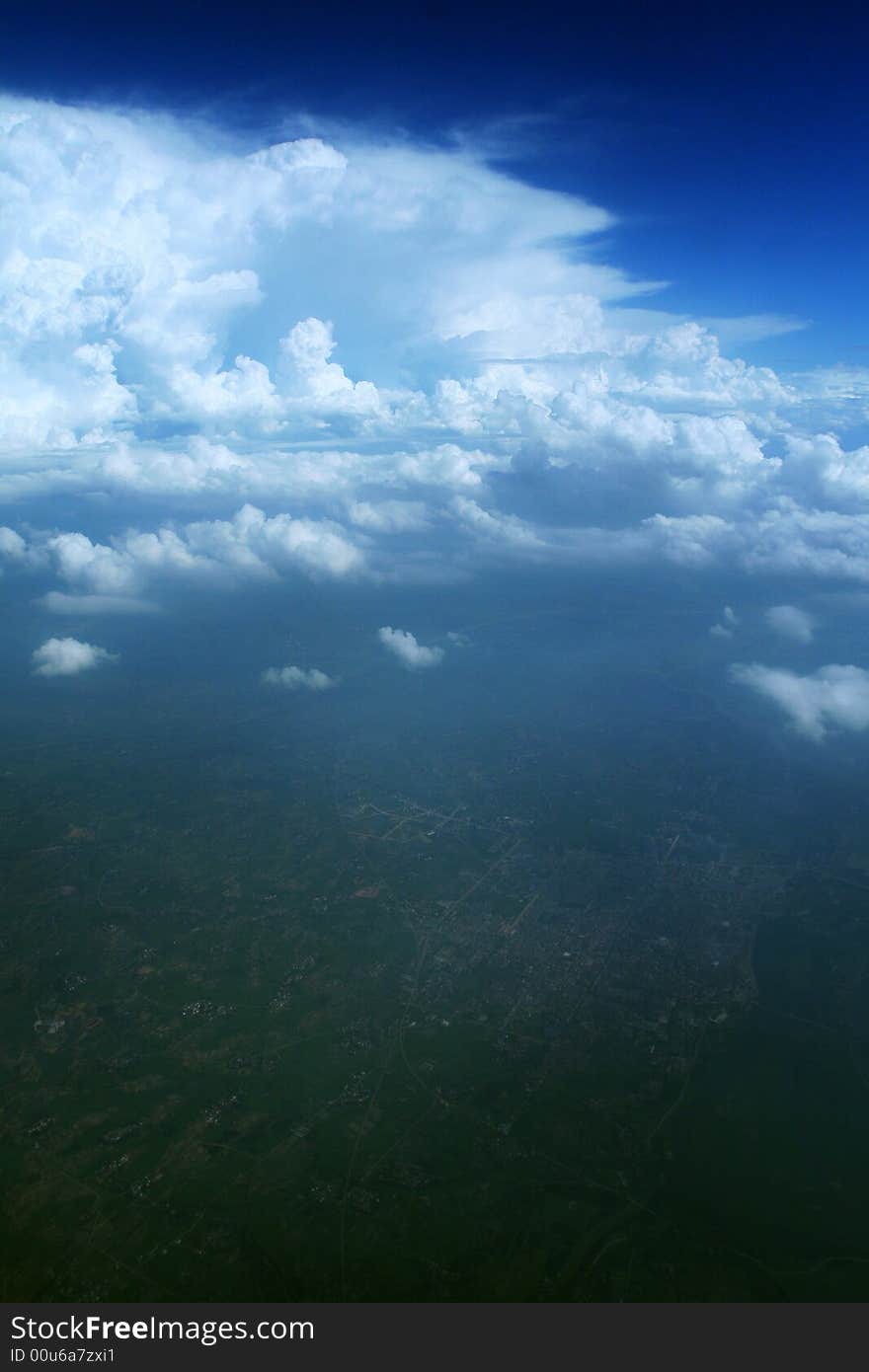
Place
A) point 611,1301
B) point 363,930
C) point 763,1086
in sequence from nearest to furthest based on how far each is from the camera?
point 611,1301 → point 763,1086 → point 363,930

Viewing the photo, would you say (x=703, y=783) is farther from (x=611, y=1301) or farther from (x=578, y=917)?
(x=611, y=1301)

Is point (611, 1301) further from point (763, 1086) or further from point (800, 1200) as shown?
point (763, 1086)

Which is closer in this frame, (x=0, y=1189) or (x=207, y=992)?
(x=0, y=1189)
